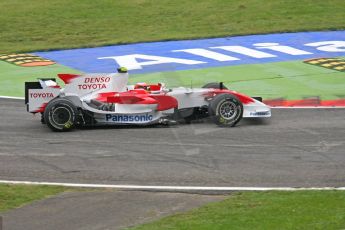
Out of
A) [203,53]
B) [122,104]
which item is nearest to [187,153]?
[122,104]

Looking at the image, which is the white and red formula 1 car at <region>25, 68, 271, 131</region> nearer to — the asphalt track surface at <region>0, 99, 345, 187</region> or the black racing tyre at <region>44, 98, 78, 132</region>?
the black racing tyre at <region>44, 98, 78, 132</region>

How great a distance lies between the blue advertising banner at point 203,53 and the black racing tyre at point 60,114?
7063mm

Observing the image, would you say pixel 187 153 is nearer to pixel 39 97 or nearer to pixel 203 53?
pixel 39 97

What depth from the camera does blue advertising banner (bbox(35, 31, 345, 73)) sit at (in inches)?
934

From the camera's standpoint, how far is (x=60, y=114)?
52.1ft

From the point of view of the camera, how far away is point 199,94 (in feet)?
53.9

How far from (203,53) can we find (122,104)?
9.67m

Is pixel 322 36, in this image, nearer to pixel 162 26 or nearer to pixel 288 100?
pixel 162 26

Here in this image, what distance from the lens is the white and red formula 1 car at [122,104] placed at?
15969mm

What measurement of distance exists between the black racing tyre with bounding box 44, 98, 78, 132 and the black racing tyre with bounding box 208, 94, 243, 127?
2.84 m

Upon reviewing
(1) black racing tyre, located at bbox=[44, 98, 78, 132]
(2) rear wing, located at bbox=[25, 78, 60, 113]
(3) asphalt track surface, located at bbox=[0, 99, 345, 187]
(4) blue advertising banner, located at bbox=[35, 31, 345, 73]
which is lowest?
(3) asphalt track surface, located at bbox=[0, 99, 345, 187]

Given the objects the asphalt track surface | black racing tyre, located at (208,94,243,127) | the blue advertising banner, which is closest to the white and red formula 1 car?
black racing tyre, located at (208,94,243,127)

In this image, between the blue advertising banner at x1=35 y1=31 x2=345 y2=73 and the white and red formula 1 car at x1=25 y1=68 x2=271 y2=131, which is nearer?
the white and red formula 1 car at x1=25 y1=68 x2=271 y2=131

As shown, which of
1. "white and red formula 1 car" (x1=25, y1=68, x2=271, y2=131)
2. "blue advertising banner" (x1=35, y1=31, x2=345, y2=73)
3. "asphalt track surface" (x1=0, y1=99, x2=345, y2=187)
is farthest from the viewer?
"blue advertising banner" (x1=35, y1=31, x2=345, y2=73)
